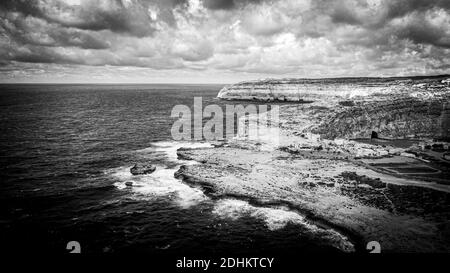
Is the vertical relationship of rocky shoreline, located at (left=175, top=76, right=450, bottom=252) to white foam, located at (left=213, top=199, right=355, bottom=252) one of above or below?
above

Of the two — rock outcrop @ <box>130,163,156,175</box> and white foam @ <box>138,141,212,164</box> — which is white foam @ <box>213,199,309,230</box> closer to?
rock outcrop @ <box>130,163,156,175</box>

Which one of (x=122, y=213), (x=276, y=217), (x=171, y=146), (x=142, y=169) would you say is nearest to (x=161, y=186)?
(x=142, y=169)

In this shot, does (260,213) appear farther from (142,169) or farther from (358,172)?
(142,169)

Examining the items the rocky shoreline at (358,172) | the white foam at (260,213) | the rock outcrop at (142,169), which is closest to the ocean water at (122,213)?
the white foam at (260,213)

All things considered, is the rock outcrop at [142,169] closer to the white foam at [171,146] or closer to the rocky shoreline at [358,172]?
the rocky shoreline at [358,172]

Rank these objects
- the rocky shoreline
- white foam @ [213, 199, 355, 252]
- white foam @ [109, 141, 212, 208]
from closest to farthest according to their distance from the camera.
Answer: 1. white foam @ [213, 199, 355, 252]
2. the rocky shoreline
3. white foam @ [109, 141, 212, 208]

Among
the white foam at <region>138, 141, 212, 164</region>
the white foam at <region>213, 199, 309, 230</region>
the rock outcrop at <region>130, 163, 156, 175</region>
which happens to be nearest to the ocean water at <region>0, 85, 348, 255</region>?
the white foam at <region>213, 199, 309, 230</region>

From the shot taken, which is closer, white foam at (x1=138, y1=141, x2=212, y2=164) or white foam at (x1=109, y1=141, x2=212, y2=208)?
white foam at (x1=109, y1=141, x2=212, y2=208)

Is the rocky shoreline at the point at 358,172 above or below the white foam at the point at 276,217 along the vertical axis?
above

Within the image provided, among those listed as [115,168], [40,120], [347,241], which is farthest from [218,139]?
[40,120]

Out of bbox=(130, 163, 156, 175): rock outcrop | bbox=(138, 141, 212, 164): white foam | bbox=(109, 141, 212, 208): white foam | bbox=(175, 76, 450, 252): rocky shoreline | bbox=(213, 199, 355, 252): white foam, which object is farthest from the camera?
bbox=(138, 141, 212, 164): white foam

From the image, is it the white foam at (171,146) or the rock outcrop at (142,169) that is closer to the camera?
the rock outcrop at (142,169)
